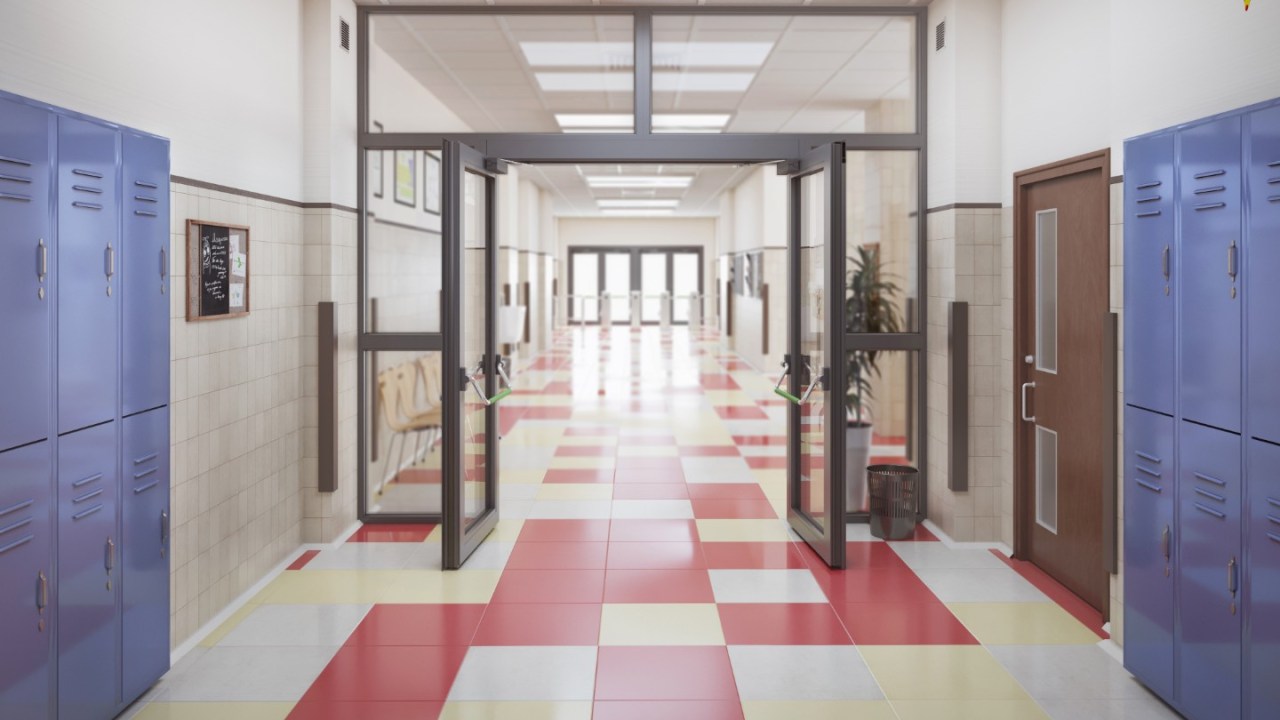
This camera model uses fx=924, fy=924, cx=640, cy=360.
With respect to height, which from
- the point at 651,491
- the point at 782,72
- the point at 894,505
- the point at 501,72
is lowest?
the point at 651,491

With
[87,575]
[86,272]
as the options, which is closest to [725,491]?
[87,575]

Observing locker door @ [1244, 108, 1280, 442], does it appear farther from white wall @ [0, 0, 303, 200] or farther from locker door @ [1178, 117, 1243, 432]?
white wall @ [0, 0, 303, 200]

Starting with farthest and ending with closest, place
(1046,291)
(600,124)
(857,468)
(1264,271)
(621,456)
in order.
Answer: (621,456) < (857,468) < (600,124) < (1046,291) < (1264,271)

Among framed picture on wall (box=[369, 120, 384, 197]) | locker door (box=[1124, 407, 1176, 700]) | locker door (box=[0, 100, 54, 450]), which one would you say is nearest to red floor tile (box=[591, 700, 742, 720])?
locker door (box=[1124, 407, 1176, 700])

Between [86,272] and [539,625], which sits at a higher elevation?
[86,272]

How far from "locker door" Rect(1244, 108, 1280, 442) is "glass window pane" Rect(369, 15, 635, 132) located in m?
3.55

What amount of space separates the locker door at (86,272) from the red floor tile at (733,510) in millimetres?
3766

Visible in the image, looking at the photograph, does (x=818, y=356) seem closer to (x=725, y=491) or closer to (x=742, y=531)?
(x=742, y=531)

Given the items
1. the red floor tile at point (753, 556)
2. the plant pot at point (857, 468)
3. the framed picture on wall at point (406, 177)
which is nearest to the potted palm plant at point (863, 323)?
the plant pot at point (857, 468)

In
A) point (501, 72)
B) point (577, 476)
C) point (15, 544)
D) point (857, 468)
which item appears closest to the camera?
point (15, 544)

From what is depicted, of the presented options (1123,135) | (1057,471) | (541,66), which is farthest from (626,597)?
(541,66)

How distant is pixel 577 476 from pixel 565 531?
5.15 feet

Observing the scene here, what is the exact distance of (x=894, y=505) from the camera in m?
5.37

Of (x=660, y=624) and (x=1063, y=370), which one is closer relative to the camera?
(x=660, y=624)
